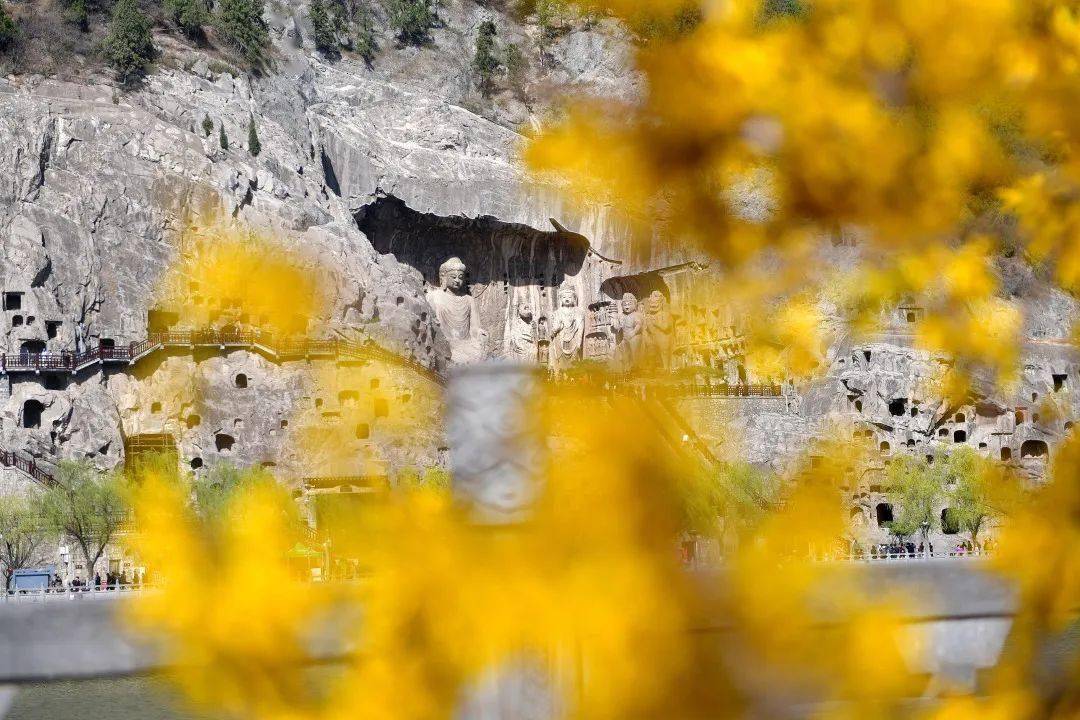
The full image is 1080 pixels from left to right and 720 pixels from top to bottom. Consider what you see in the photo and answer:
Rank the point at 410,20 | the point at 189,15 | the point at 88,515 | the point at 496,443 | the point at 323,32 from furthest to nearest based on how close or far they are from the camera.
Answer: the point at 410,20
the point at 323,32
the point at 189,15
the point at 88,515
the point at 496,443

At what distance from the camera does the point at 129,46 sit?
115 feet

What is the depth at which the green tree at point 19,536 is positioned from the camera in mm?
24053

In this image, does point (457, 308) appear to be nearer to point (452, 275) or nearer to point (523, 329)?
point (452, 275)

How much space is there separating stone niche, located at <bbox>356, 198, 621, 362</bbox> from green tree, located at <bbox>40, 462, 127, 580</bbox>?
1300 cm

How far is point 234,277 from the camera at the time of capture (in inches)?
272

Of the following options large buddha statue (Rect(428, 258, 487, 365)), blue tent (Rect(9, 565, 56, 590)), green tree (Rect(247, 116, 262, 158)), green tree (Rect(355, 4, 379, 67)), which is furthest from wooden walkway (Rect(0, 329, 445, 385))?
green tree (Rect(355, 4, 379, 67))

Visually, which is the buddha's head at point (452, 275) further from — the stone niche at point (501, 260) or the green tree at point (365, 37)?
the green tree at point (365, 37)

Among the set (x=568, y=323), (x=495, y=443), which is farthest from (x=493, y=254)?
(x=495, y=443)

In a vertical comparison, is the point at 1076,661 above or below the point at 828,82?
below

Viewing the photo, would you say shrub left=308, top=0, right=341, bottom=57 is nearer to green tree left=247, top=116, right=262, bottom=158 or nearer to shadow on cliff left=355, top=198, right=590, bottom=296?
shadow on cliff left=355, top=198, right=590, bottom=296

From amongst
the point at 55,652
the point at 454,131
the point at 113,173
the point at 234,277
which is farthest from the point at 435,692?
the point at 454,131

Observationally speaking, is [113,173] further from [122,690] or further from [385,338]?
[122,690]

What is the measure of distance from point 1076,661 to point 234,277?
15.0 feet

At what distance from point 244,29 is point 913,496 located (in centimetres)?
2150
